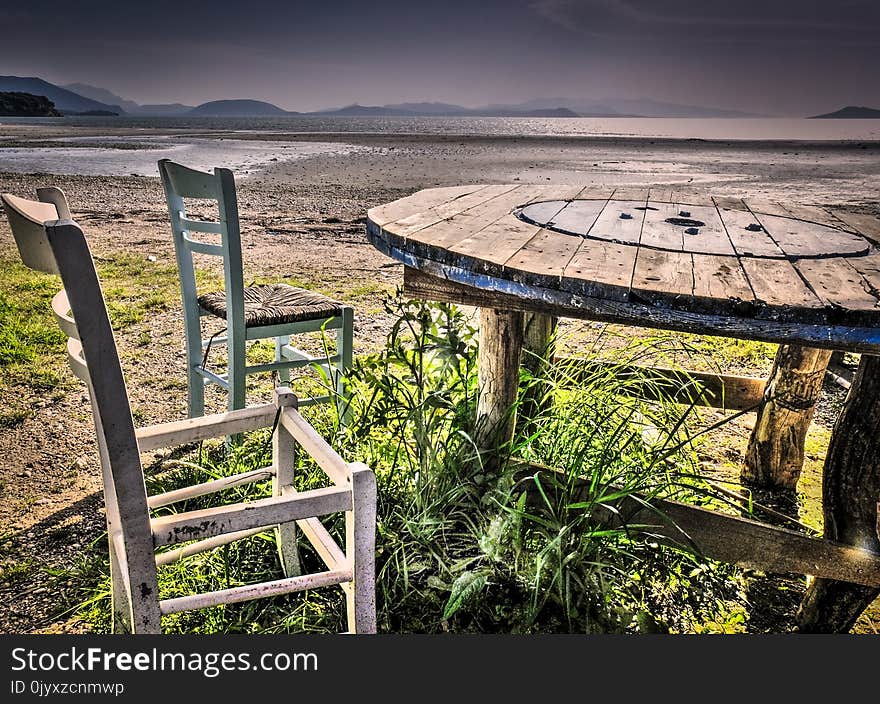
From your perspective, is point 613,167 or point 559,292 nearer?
point 559,292

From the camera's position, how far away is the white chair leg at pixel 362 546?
133 centimetres

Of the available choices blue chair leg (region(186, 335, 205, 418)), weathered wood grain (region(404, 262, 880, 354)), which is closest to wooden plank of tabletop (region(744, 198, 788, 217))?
weathered wood grain (region(404, 262, 880, 354))

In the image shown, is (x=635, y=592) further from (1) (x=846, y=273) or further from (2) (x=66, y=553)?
(2) (x=66, y=553)

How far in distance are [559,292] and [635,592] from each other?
100 cm

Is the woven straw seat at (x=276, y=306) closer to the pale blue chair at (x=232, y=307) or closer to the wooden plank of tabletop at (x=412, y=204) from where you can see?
the pale blue chair at (x=232, y=307)

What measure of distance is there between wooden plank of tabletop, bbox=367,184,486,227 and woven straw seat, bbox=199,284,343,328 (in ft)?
1.64

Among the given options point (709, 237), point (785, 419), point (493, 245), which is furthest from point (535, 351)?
point (785, 419)

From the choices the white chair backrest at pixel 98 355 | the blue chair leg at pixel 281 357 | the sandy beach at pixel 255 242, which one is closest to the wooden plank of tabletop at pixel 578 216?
the sandy beach at pixel 255 242

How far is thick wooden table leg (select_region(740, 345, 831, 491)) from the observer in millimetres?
2365

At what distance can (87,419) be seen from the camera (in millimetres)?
2969

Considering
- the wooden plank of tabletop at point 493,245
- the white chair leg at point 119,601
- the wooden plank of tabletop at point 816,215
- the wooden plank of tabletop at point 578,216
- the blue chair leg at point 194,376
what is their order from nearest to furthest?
the wooden plank of tabletop at point 493,245 < the white chair leg at point 119,601 < the wooden plank of tabletop at point 578,216 < the wooden plank of tabletop at point 816,215 < the blue chair leg at point 194,376

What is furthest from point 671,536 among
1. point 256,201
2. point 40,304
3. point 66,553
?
point 256,201

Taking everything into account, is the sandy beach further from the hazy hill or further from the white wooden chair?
the hazy hill

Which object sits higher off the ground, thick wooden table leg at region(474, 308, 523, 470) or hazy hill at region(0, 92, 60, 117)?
hazy hill at region(0, 92, 60, 117)
